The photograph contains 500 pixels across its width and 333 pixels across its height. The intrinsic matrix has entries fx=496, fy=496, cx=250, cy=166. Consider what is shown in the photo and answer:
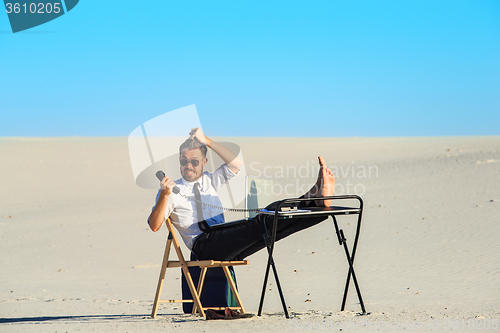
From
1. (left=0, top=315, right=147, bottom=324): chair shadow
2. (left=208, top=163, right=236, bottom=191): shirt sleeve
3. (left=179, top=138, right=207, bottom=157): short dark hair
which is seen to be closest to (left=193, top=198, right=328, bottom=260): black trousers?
(left=208, top=163, right=236, bottom=191): shirt sleeve

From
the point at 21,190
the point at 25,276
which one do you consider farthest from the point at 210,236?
the point at 21,190

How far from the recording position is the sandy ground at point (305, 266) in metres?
4.30

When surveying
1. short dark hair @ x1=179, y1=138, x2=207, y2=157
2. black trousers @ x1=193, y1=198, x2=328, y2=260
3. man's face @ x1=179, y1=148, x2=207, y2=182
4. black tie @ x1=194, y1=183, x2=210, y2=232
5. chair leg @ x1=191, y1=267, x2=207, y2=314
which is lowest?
chair leg @ x1=191, y1=267, x2=207, y2=314

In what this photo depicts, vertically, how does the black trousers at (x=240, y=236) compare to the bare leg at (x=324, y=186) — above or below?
below

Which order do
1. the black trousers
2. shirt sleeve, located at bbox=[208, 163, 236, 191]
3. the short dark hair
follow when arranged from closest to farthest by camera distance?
the black trousers, the short dark hair, shirt sleeve, located at bbox=[208, 163, 236, 191]

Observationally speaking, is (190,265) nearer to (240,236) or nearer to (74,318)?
(240,236)

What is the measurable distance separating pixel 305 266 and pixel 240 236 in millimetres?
3457

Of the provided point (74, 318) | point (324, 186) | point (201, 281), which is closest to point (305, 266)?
point (201, 281)

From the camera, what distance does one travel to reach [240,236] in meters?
4.20

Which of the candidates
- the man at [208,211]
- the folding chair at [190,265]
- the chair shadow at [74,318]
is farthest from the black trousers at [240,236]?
the chair shadow at [74,318]

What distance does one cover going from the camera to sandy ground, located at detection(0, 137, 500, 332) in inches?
169

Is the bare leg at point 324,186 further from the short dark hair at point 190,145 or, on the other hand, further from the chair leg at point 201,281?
the chair leg at point 201,281

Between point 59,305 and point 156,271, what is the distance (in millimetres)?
2291

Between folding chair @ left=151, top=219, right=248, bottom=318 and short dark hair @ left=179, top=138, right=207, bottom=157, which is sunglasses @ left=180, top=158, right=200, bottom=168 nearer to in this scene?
short dark hair @ left=179, top=138, right=207, bottom=157
